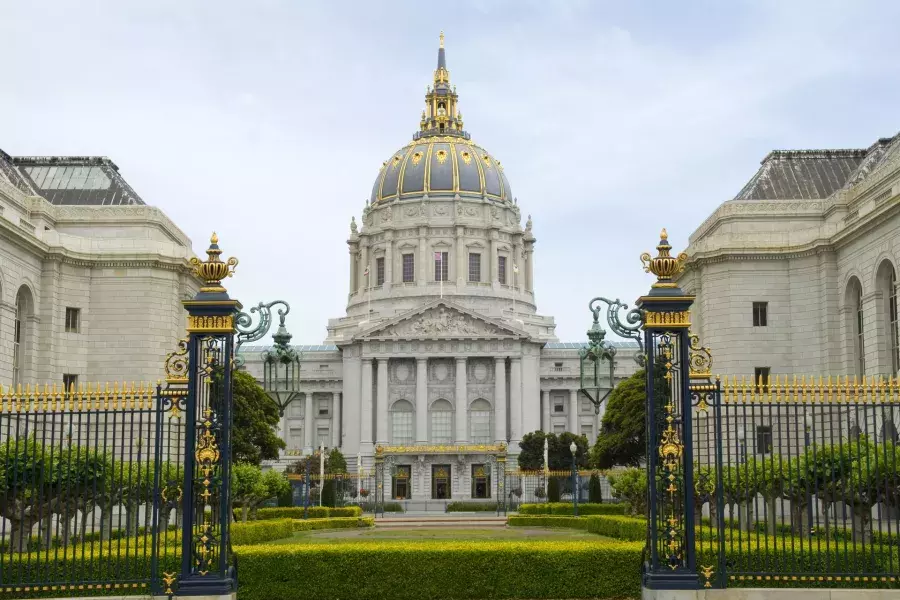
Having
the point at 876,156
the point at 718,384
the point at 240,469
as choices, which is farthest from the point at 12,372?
the point at 876,156

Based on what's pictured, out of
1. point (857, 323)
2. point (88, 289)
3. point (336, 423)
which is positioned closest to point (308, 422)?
point (336, 423)

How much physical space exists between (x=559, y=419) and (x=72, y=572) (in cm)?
9887

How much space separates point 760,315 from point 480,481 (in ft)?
172

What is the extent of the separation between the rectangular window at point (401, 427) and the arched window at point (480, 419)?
5946 millimetres

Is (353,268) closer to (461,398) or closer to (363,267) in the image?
(363,267)

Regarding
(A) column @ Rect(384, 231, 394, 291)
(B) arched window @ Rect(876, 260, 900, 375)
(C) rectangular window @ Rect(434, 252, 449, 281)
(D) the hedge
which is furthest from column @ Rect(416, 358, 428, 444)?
(D) the hedge

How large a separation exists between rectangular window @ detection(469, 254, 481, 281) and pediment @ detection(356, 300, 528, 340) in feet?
56.2

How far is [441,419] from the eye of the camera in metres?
111

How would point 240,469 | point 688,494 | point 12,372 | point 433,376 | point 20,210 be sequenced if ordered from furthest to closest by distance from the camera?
point 433,376 < point 20,210 < point 12,372 < point 240,469 < point 688,494

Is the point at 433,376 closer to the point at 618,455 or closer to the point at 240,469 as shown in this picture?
the point at 618,455

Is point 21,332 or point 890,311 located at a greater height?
point 890,311

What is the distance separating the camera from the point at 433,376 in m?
111

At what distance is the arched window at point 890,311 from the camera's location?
48.1 m

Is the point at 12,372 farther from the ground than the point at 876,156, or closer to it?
closer to it
